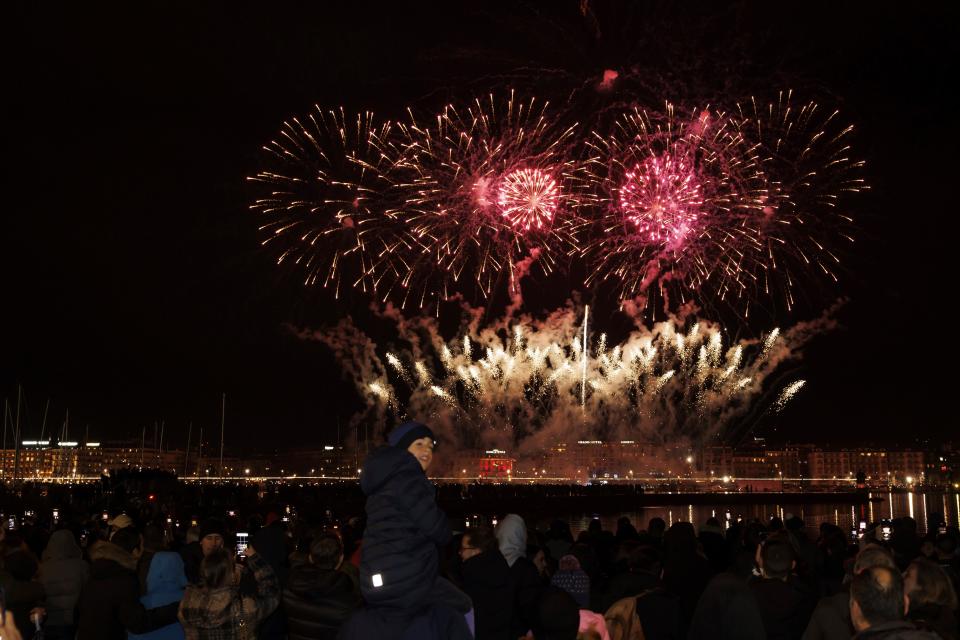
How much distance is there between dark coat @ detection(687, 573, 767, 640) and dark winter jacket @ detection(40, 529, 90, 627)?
179 inches

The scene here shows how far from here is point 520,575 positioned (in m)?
6.15

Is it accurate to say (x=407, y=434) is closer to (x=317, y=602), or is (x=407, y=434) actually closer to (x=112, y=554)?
(x=317, y=602)

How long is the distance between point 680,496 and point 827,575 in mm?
71187

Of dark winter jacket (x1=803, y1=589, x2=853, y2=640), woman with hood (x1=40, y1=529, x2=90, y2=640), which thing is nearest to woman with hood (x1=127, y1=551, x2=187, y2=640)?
woman with hood (x1=40, y1=529, x2=90, y2=640)

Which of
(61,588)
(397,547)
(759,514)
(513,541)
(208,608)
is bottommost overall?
(759,514)

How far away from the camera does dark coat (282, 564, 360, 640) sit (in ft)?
17.0

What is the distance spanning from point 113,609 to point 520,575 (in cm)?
255

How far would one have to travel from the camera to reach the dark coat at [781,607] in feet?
21.1

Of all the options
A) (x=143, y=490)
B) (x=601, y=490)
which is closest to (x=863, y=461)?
(x=601, y=490)

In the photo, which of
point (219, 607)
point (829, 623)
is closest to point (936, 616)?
point (829, 623)

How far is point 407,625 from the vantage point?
12.0 ft

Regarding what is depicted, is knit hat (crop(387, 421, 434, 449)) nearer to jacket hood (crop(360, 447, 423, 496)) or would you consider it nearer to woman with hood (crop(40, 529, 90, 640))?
jacket hood (crop(360, 447, 423, 496))

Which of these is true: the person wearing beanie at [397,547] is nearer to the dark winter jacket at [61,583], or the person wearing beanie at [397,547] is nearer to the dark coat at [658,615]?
the dark coat at [658,615]

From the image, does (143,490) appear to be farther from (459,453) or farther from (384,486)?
(459,453)
